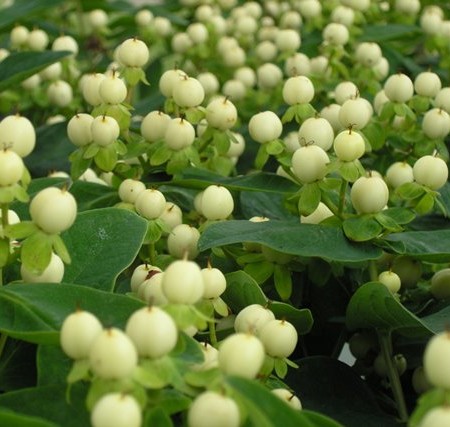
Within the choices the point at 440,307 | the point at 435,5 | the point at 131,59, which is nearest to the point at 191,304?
the point at 440,307

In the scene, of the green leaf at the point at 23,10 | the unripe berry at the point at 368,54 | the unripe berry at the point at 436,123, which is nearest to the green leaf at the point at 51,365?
the unripe berry at the point at 436,123

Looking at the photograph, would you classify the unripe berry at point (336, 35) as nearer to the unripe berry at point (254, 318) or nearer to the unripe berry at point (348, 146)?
the unripe berry at point (348, 146)

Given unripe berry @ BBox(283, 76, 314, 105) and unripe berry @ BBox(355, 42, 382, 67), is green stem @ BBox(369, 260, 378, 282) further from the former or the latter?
unripe berry @ BBox(355, 42, 382, 67)

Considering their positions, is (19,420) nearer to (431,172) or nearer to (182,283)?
(182,283)

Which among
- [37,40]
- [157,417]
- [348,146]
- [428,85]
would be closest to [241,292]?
[348,146]

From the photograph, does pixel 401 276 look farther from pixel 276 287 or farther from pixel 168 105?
pixel 168 105

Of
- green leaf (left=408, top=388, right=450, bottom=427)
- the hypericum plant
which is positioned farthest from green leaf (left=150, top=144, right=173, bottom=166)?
green leaf (left=408, top=388, right=450, bottom=427)
